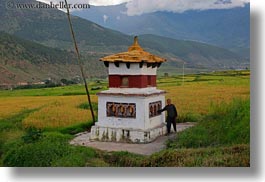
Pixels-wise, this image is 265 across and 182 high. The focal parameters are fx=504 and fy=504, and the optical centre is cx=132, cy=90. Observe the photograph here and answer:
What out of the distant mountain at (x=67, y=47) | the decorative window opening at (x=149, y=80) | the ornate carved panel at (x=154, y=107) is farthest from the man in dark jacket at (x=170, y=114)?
the distant mountain at (x=67, y=47)

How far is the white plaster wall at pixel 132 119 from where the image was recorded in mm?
8891

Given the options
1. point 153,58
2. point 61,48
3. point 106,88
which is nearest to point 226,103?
point 153,58

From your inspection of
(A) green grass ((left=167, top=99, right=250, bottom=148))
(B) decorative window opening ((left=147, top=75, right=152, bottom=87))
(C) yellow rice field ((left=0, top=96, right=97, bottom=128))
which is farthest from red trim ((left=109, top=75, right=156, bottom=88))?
(A) green grass ((left=167, top=99, right=250, bottom=148))

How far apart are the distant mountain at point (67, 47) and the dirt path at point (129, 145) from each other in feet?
3.70

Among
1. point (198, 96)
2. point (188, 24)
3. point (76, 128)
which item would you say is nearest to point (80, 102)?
point (76, 128)

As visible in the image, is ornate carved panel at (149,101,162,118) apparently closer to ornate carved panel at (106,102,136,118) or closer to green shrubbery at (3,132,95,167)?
ornate carved panel at (106,102,136,118)

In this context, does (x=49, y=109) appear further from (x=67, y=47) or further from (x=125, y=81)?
(x=125, y=81)

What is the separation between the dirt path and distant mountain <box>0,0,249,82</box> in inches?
44.4

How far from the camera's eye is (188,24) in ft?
30.8

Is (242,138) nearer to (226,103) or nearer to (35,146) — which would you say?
(226,103)

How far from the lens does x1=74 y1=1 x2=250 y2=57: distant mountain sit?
28.2ft

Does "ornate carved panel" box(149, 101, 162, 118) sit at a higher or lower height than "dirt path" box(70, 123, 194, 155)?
higher

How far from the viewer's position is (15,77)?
8.78 meters

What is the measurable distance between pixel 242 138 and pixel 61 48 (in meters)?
3.54
